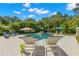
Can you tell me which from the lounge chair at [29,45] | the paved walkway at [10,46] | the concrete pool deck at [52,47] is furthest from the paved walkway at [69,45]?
the paved walkway at [10,46]

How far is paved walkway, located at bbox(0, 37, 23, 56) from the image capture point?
5.07m

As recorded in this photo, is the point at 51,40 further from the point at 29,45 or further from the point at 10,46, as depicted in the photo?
the point at 10,46

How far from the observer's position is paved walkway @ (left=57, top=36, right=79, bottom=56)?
505 cm

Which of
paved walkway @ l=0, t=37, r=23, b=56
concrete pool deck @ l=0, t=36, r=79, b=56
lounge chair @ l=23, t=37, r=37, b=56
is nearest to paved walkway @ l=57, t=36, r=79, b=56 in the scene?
concrete pool deck @ l=0, t=36, r=79, b=56

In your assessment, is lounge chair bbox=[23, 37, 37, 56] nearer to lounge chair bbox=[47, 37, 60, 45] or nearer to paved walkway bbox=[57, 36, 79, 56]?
lounge chair bbox=[47, 37, 60, 45]

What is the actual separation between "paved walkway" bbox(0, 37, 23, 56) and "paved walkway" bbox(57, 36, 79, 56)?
0.52 metres

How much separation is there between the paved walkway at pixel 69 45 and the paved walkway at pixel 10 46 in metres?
0.52

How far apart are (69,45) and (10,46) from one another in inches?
28.6

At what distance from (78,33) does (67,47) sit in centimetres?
22

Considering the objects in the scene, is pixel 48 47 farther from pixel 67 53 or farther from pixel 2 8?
pixel 2 8

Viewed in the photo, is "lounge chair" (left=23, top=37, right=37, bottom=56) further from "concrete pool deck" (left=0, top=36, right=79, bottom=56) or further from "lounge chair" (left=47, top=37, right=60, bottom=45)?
"lounge chair" (left=47, top=37, right=60, bottom=45)

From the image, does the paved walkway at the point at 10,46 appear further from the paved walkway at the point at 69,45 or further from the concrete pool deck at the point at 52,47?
the paved walkway at the point at 69,45

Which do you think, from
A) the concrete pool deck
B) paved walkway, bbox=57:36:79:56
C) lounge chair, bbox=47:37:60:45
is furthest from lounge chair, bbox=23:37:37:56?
paved walkway, bbox=57:36:79:56

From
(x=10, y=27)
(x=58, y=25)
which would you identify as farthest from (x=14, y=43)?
(x=58, y=25)
